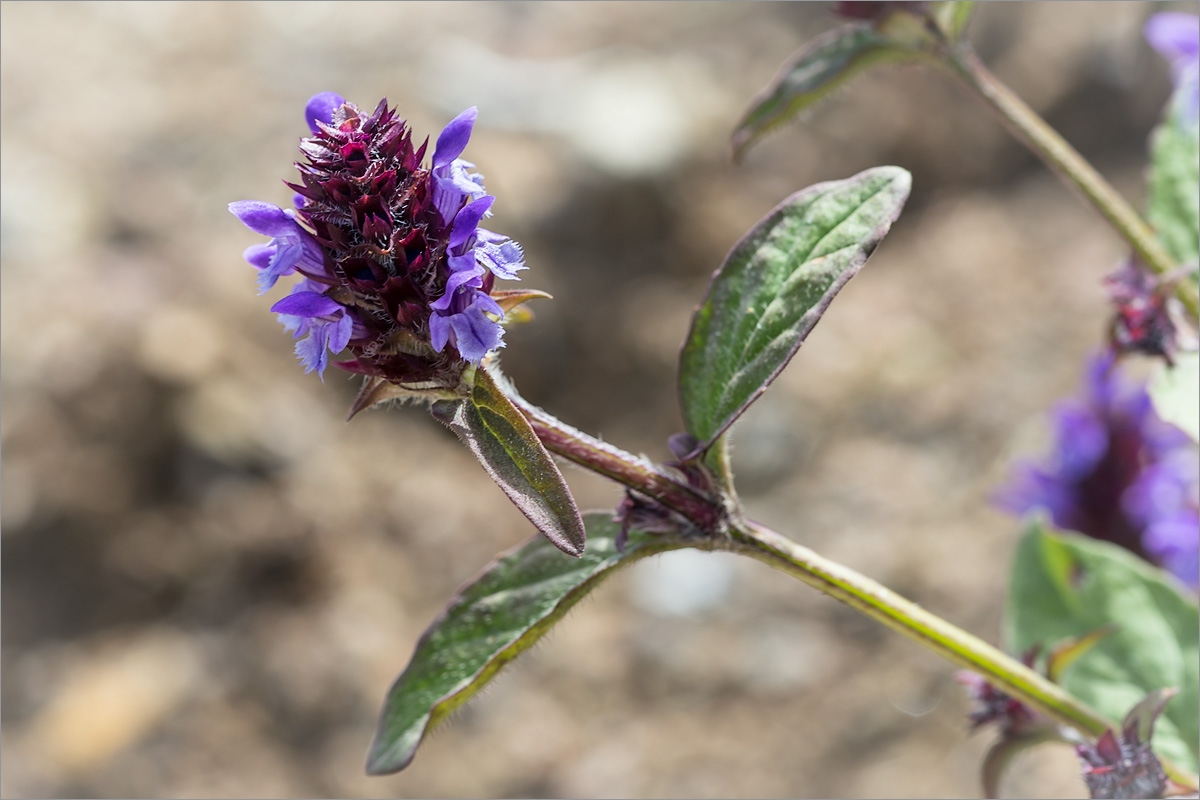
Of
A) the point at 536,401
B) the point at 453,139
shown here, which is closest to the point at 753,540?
the point at 453,139

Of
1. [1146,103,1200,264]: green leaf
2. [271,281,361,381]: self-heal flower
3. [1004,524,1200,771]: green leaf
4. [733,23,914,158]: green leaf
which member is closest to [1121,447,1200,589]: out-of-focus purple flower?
[1004,524,1200,771]: green leaf

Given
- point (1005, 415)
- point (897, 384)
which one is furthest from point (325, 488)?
point (1005, 415)

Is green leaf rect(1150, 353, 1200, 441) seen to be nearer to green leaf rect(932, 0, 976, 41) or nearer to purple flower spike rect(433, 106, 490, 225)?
green leaf rect(932, 0, 976, 41)

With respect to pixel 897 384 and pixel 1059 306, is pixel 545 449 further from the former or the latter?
pixel 1059 306

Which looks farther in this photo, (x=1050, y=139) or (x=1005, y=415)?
(x=1005, y=415)

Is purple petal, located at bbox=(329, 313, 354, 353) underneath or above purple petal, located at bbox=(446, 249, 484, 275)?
underneath

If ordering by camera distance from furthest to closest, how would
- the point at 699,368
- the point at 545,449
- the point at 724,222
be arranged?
the point at 724,222, the point at 699,368, the point at 545,449
